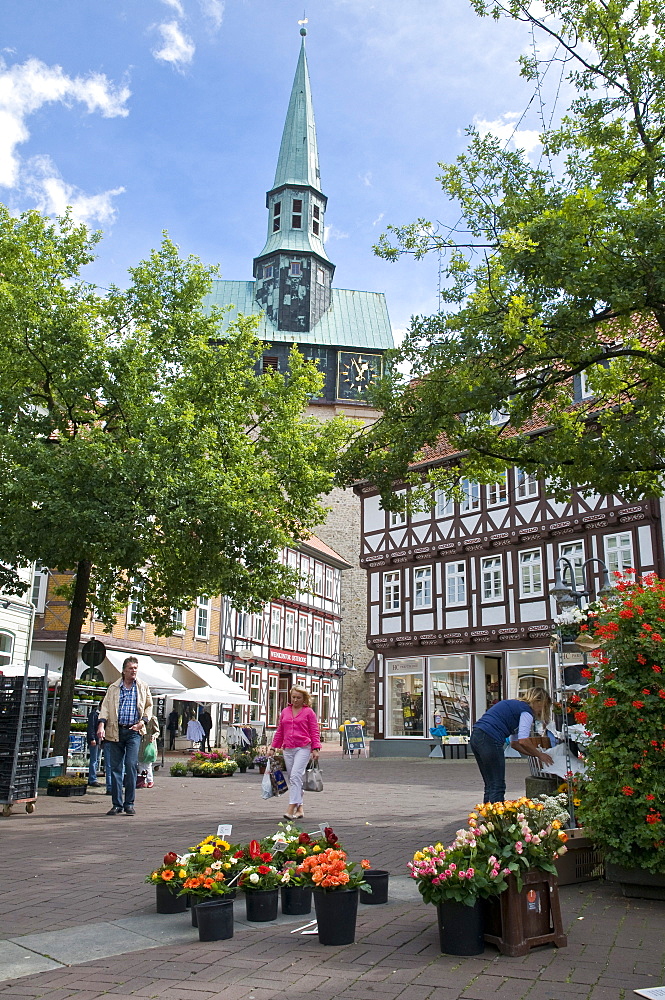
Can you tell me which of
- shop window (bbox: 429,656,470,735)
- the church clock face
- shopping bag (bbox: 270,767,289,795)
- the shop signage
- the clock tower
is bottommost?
shopping bag (bbox: 270,767,289,795)

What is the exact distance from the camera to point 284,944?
5.16 meters

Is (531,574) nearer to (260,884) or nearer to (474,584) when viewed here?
(474,584)

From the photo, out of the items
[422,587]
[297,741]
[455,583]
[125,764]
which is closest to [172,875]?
[297,741]

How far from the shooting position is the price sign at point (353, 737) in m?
33.5

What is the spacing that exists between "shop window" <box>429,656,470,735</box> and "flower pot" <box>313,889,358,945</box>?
83.9 ft

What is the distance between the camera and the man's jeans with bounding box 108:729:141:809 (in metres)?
→ 11.7

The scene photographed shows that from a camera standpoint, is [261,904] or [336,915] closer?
[336,915]

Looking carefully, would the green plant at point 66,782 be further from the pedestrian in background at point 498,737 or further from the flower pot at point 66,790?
the pedestrian in background at point 498,737

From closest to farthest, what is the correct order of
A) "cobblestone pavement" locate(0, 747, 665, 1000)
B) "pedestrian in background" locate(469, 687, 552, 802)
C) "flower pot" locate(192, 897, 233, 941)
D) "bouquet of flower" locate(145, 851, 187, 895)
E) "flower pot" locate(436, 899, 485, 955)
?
"cobblestone pavement" locate(0, 747, 665, 1000) → "flower pot" locate(436, 899, 485, 955) → "flower pot" locate(192, 897, 233, 941) → "bouquet of flower" locate(145, 851, 187, 895) → "pedestrian in background" locate(469, 687, 552, 802)

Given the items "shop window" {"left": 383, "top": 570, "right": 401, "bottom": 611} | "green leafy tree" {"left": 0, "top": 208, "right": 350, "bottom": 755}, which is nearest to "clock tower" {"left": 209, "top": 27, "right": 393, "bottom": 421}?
"shop window" {"left": 383, "top": 570, "right": 401, "bottom": 611}

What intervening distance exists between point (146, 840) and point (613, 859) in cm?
486

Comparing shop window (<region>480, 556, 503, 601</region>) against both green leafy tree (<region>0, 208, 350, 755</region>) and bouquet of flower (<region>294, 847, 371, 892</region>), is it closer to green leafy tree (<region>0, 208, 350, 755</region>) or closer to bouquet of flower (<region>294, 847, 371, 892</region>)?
green leafy tree (<region>0, 208, 350, 755</region>)

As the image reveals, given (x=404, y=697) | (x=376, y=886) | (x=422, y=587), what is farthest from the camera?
(x=404, y=697)

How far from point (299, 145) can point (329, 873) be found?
6877 cm
